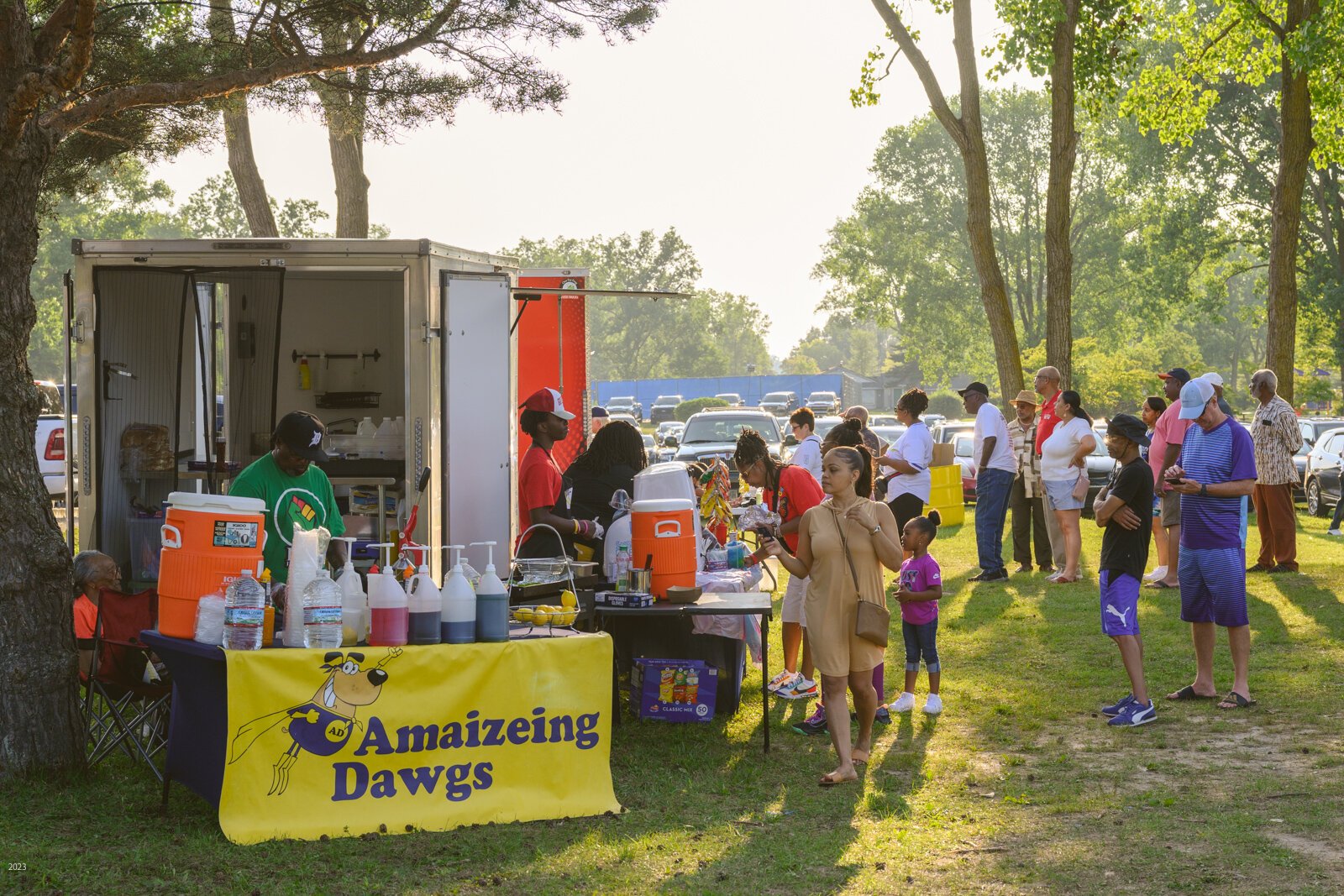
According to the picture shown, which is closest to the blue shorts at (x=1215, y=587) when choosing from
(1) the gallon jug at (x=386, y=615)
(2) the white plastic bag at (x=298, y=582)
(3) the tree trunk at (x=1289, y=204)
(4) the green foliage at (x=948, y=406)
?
(1) the gallon jug at (x=386, y=615)

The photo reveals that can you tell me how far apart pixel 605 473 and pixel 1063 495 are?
5.97 m

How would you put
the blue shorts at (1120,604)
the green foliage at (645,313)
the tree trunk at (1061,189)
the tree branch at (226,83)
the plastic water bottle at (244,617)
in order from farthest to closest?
the green foliage at (645,313), the tree trunk at (1061,189), the blue shorts at (1120,604), the tree branch at (226,83), the plastic water bottle at (244,617)

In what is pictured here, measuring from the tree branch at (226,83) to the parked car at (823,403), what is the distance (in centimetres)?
4718

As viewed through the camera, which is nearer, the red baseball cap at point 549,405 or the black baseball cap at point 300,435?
the black baseball cap at point 300,435

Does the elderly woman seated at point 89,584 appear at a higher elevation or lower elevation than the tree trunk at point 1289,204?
lower

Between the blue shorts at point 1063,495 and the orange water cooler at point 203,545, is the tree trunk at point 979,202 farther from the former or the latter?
the orange water cooler at point 203,545

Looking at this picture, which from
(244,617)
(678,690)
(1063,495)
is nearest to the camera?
(244,617)

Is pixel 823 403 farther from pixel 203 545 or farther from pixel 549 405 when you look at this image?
pixel 203 545

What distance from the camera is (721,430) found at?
2223cm

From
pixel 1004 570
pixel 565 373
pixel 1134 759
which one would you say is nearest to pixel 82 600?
pixel 1134 759

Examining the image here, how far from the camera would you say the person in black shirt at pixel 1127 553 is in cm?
725

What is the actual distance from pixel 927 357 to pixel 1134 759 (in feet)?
189

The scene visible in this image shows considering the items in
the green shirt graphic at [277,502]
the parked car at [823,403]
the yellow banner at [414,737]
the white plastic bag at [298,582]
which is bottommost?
the yellow banner at [414,737]

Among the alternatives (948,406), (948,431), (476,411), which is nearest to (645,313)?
(948,406)
